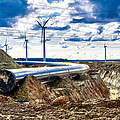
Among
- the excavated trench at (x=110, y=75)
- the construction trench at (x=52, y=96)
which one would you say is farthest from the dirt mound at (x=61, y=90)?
the excavated trench at (x=110, y=75)

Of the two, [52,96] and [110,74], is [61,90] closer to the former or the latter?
[52,96]

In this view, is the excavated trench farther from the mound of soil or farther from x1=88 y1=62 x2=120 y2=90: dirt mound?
the mound of soil

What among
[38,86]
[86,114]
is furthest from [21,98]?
[86,114]

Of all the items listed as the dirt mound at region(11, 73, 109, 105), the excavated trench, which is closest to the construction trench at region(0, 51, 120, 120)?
the dirt mound at region(11, 73, 109, 105)

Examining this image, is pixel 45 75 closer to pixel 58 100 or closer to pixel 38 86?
pixel 38 86

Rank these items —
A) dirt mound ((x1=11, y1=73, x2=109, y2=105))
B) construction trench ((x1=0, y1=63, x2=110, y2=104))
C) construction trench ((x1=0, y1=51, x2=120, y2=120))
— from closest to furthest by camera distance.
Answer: construction trench ((x1=0, y1=51, x2=120, y2=120)), dirt mound ((x1=11, y1=73, x2=109, y2=105)), construction trench ((x1=0, y1=63, x2=110, y2=104))

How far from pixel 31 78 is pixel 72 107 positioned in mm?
12591

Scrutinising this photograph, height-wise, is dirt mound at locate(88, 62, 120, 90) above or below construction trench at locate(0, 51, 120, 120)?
below

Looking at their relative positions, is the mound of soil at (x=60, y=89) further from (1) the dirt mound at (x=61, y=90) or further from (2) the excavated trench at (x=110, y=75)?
(2) the excavated trench at (x=110, y=75)

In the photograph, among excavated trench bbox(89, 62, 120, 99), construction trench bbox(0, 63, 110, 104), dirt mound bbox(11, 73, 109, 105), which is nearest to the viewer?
dirt mound bbox(11, 73, 109, 105)

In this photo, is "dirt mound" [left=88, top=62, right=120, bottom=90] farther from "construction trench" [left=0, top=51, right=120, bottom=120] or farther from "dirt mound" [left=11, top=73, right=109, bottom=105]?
"dirt mound" [left=11, top=73, right=109, bottom=105]

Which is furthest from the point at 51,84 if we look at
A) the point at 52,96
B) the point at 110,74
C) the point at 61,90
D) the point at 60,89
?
the point at 110,74

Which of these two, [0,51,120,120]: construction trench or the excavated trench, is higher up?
[0,51,120,120]: construction trench

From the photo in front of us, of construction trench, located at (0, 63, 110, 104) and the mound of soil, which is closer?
the mound of soil
